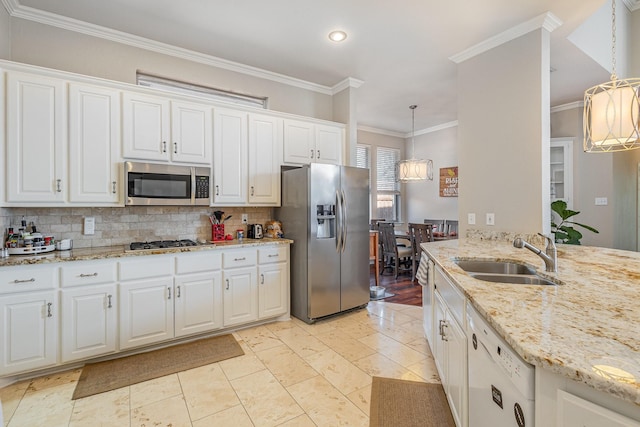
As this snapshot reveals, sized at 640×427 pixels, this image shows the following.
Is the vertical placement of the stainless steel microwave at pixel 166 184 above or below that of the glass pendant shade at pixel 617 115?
below

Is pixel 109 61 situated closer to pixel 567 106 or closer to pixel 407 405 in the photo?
pixel 407 405

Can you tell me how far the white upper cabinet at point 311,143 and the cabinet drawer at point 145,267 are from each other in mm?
1727

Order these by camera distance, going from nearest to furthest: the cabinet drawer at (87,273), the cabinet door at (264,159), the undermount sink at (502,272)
→ the undermount sink at (502,272) → the cabinet drawer at (87,273) → the cabinet door at (264,159)

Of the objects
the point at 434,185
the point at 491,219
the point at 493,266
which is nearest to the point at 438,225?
the point at 434,185

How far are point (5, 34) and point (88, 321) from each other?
2401 mm

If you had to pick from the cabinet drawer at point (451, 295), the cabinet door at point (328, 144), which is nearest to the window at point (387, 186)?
the cabinet door at point (328, 144)

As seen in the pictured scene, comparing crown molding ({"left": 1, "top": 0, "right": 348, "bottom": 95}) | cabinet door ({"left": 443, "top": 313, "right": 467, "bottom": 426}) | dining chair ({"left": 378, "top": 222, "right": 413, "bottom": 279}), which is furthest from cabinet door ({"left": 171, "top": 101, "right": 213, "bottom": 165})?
dining chair ({"left": 378, "top": 222, "right": 413, "bottom": 279})

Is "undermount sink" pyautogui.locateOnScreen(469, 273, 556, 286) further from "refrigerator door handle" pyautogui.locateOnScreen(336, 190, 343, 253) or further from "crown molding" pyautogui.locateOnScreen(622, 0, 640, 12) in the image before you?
"crown molding" pyautogui.locateOnScreen(622, 0, 640, 12)

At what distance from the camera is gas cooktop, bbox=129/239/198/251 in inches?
113

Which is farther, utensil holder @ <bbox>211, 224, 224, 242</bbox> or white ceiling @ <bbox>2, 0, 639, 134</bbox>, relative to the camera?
utensil holder @ <bbox>211, 224, 224, 242</bbox>

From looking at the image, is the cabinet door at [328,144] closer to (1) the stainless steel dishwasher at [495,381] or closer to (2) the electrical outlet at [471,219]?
(2) the electrical outlet at [471,219]

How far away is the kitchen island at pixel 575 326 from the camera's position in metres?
0.71

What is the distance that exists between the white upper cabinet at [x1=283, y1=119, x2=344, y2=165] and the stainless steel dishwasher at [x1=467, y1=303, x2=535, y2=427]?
9.29 feet

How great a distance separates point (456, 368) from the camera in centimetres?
163
